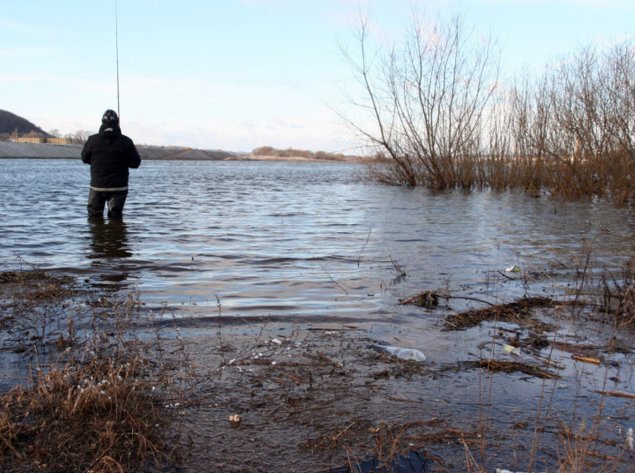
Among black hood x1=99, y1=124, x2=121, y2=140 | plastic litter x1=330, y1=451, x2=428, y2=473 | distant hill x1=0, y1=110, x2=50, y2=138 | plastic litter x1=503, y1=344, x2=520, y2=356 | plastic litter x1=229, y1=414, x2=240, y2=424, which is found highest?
distant hill x1=0, y1=110, x2=50, y2=138

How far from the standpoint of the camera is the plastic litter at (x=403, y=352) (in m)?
4.39

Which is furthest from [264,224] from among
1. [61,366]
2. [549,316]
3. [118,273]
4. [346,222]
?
[61,366]

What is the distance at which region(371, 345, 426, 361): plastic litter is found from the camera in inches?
173

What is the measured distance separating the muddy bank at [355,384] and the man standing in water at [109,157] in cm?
570

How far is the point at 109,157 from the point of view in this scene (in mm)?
11070

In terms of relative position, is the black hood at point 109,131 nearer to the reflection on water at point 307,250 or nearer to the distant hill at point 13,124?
the reflection on water at point 307,250

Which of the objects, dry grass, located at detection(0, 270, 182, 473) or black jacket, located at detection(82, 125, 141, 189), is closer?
dry grass, located at detection(0, 270, 182, 473)

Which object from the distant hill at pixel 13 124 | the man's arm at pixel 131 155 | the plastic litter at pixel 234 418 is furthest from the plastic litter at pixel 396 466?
the distant hill at pixel 13 124

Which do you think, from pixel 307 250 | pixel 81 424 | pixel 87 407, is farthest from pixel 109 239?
pixel 81 424

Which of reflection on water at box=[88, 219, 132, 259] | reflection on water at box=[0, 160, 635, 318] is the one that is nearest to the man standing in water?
reflection on water at box=[88, 219, 132, 259]

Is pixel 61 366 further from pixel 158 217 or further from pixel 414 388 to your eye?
pixel 158 217

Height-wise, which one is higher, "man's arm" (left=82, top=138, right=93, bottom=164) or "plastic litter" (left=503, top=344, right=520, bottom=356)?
"man's arm" (left=82, top=138, right=93, bottom=164)

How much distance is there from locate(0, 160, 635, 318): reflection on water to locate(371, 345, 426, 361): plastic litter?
97cm

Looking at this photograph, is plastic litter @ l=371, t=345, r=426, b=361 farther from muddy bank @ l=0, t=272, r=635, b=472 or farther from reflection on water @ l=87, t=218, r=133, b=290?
reflection on water @ l=87, t=218, r=133, b=290
